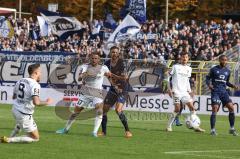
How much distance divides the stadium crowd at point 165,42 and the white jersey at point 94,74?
1748 centimetres

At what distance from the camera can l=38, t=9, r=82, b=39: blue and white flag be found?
155ft

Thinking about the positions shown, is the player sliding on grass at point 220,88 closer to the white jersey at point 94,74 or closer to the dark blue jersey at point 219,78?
the dark blue jersey at point 219,78

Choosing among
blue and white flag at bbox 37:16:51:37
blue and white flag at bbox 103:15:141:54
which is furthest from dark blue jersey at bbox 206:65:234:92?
blue and white flag at bbox 37:16:51:37

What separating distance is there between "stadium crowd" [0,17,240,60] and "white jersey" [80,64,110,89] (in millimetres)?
17478

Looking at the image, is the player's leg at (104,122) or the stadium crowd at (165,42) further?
the stadium crowd at (165,42)

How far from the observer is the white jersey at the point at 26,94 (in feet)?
57.9

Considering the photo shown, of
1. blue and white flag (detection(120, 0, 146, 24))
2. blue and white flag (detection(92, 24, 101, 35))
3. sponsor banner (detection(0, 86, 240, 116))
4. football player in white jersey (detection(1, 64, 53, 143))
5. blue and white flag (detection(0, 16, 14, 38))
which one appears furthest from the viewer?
blue and white flag (detection(0, 16, 14, 38))

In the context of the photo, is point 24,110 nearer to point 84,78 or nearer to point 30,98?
point 30,98

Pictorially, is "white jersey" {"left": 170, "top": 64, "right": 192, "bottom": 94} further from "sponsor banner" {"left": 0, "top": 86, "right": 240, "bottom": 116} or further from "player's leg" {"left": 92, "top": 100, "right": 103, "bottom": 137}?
"sponsor banner" {"left": 0, "top": 86, "right": 240, "bottom": 116}

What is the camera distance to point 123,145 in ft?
60.4

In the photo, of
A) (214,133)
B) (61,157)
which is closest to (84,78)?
(214,133)

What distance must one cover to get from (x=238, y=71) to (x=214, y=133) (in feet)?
45.8

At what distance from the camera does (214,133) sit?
2289cm

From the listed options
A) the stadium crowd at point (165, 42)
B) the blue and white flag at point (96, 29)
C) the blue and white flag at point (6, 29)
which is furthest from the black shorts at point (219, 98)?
the blue and white flag at point (6, 29)
